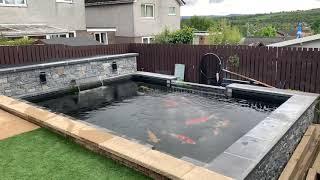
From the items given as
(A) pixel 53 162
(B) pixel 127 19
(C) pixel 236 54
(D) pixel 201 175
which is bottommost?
(A) pixel 53 162

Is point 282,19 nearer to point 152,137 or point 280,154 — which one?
point 152,137

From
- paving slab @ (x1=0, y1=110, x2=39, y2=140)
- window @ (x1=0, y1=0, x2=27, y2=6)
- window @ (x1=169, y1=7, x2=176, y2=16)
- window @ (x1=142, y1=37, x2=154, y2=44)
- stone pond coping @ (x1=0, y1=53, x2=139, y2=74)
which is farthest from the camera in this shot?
window @ (x1=169, y1=7, x2=176, y2=16)

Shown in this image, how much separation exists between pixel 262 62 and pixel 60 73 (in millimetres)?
9206

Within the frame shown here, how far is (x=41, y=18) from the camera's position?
21.7 metres

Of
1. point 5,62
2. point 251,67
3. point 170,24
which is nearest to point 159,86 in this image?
point 251,67

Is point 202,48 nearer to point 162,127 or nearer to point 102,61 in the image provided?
point 102,61

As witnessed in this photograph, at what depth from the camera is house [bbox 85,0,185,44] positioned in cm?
2831

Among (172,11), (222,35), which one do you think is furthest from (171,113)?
(172,11)

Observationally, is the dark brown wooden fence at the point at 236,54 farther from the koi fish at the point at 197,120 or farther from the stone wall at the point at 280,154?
the koi fish at the point at 197,120

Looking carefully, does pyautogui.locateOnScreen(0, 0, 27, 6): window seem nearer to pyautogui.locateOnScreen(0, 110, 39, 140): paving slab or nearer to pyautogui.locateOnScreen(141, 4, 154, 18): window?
pyautogui.locateOnScreen(141, 4, 154, 18): window

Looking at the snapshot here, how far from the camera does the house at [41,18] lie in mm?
19203

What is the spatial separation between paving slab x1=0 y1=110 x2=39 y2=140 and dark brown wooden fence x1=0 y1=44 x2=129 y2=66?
221 inches

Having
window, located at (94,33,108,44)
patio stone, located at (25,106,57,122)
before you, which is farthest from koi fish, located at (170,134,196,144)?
window, located at (94,33,108,44)

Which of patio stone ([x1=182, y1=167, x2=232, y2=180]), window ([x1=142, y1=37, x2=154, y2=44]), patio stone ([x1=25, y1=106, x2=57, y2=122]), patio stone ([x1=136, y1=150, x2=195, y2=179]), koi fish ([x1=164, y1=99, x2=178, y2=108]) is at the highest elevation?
window ([x1=142, y1=37, x2=154, y2=44])
